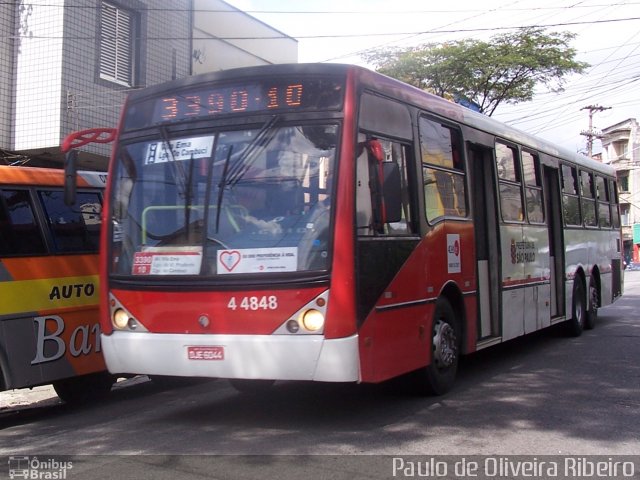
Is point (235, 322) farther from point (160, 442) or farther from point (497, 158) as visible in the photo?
point (497, 158)

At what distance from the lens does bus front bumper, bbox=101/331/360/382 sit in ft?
16.9

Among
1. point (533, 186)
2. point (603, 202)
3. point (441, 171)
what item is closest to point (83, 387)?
point (441, 171)

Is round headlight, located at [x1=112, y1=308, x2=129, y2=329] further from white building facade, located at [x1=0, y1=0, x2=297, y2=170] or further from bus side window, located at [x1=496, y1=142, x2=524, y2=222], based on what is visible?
white building facade, located at [x1=0, y1=0, x2=297, y2=170]

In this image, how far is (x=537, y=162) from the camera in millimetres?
9930

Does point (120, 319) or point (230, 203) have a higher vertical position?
point (230, 203)

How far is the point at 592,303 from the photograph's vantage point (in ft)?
40.8

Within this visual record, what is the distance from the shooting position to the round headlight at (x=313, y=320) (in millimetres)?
5199

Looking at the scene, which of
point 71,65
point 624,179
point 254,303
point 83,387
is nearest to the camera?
point 254,303

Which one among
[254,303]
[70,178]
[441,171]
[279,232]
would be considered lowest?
[254,303]

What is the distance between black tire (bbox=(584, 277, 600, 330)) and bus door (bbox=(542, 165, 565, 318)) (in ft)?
6.14

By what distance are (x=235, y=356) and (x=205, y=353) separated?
10.6 inches

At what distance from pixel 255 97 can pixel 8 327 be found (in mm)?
3151

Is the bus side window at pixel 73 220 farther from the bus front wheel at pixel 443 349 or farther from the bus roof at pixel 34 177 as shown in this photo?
the bus front wheel at pixel 443 349

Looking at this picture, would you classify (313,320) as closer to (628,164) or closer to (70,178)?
(70,178)
